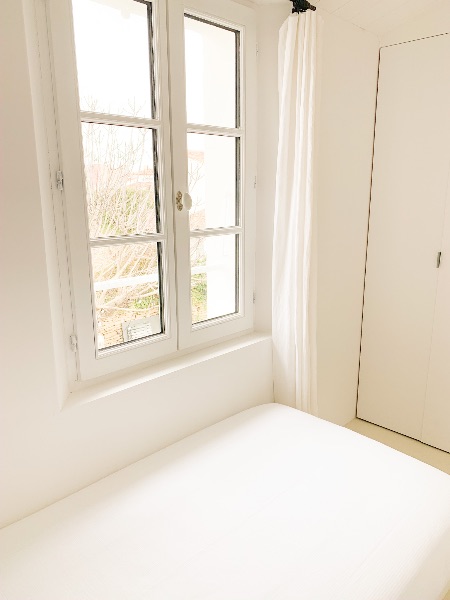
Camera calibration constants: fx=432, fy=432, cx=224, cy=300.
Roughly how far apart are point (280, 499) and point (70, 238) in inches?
45.8

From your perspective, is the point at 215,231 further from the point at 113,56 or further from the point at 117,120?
the point at 113,56

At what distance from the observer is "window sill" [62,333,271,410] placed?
5.28 ft

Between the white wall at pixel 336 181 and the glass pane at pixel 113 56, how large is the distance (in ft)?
2.06

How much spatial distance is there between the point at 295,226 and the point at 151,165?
0.71 metres

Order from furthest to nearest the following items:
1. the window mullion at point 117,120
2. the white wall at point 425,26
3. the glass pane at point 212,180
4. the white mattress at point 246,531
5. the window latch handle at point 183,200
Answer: the white wall at point 425,26 < the glass pane at point 212,180 < the window latch handle at point 183,200 < the window mullion at point 117,120 < the white mattress at point 246,531

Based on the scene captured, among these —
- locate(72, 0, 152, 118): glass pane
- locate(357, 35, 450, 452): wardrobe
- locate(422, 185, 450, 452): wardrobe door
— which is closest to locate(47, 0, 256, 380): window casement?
locate(72, 0, 152, 118): glass pane

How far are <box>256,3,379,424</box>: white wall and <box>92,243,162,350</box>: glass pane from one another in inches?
25.3

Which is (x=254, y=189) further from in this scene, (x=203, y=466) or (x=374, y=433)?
(x=374, y=433)

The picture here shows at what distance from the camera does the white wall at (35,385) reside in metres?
1.26

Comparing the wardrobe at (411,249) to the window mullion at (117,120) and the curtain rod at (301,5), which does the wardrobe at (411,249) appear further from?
the window mullion at (117,120)

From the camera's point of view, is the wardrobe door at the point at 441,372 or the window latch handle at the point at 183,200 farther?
the wardrobe door at the point at 441,372

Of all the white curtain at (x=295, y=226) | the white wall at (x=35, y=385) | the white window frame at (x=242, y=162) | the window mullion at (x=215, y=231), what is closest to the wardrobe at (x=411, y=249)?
the white curtain at (x=295, y=226)

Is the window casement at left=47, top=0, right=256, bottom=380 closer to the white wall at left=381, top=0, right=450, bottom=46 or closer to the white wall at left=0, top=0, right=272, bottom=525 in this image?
the white wall at left=0, top=0, right=272, bottom=525

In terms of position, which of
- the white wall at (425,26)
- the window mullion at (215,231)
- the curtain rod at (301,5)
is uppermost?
the white wall at (425,26)
